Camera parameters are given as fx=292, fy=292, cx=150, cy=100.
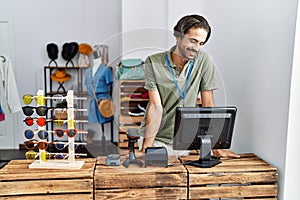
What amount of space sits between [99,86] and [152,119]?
2.05 feet

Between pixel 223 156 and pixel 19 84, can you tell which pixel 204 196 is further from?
pixel 19 84

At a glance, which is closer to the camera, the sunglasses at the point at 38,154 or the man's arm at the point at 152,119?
the sunglasses at the point at 38,154

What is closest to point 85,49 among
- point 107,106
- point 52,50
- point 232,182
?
point 52,50

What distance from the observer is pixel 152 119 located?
5.21ft

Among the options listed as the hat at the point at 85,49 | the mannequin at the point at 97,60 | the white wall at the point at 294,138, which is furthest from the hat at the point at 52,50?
the white wall at the point at 294,138

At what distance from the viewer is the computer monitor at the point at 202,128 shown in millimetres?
1408

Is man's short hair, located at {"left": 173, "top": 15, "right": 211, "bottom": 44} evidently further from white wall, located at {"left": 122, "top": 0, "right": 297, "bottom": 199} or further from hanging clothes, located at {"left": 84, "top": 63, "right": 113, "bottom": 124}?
hanging clothes, located at {"left": 84, "top": 63, "right": 113, "bottom": 124}

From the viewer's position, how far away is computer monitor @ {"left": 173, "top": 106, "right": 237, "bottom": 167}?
1408 mm

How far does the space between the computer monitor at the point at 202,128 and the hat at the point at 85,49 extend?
9.80 feet

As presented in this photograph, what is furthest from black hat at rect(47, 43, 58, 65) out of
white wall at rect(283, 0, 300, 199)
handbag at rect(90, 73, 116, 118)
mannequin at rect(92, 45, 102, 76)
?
white wall at rect(283, 0, 300, 199)

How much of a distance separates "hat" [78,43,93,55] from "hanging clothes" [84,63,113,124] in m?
1.24

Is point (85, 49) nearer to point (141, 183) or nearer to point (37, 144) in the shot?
point (37, 144)

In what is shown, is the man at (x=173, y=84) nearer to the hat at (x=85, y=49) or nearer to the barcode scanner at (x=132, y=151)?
the barcode scanner at (x=132, y=151)

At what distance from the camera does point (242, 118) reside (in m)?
1.83
